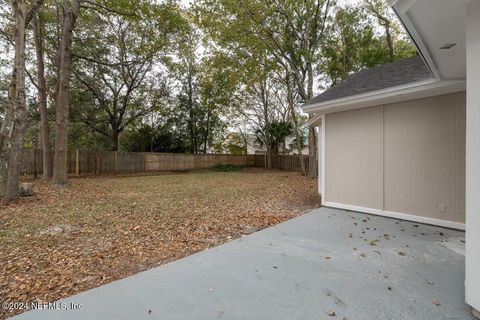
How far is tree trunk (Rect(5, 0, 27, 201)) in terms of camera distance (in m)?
5.84

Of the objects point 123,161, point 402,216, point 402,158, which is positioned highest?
point 402,158

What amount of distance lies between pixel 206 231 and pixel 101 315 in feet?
7.31

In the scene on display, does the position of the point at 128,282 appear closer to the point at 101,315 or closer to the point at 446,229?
the point at 101,315

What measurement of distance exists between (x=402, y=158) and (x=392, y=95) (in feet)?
3.91

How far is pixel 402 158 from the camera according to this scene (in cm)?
458

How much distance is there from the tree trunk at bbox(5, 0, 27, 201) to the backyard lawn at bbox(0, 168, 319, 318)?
553mm

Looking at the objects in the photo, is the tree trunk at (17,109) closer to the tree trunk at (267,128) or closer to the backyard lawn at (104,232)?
the backyard lawn at (104,232)

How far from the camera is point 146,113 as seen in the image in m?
16.4

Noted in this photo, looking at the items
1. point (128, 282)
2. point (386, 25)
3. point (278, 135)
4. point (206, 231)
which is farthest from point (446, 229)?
point (278, 135)

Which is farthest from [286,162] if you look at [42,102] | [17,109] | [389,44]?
[17,109]

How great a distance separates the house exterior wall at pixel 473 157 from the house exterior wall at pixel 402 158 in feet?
8.49

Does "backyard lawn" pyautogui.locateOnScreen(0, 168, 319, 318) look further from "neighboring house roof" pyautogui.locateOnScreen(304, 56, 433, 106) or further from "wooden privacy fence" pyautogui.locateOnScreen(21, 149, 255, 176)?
"wooden privacy fence" pyautogui.locateOnScreen(21, 149, 255, 176)

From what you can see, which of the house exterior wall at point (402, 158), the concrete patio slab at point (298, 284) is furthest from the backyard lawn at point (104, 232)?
the house exterior wall at point (402, 158)

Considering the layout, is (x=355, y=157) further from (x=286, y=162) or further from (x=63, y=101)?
(x=286, y=162)
